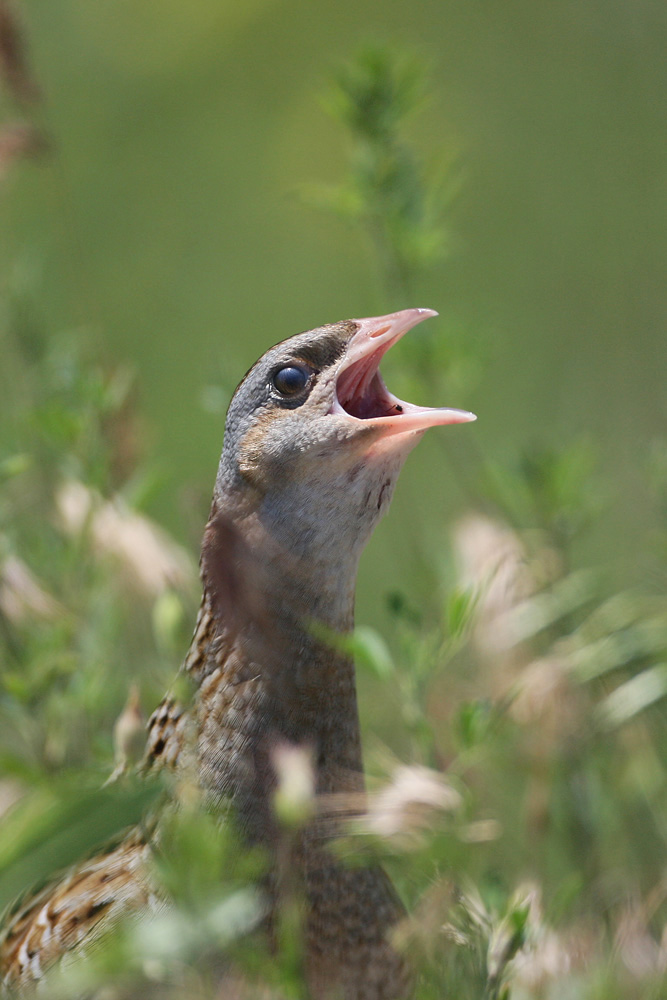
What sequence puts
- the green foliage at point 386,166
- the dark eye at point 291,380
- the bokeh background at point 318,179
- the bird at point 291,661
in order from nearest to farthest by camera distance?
the bird at point 291,661 → the dark eye at point 291,380 → the green foliage at point 386,166 → the bokeh background at point 318,179

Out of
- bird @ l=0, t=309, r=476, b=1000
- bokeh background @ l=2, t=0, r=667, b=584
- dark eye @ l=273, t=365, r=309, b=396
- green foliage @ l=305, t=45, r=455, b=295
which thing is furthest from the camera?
bokeh background @ l=2, t=0, r=667, b=584

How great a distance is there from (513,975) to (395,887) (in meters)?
0.19

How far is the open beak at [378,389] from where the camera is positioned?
77 cm

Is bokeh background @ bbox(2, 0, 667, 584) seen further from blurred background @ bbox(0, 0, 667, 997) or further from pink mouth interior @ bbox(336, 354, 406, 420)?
pink mouth interior @ bbox(336, 354, 406, 420)

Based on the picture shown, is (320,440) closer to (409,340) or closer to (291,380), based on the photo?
(291,380)

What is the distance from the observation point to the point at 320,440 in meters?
0.80

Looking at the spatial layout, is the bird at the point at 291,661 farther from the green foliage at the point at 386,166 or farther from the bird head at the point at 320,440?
the green foliage at the point at 386,166

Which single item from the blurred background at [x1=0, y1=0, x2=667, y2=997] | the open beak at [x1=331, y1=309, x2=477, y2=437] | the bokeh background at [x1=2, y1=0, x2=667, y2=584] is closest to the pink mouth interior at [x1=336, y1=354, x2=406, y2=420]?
the open beak at [x1=331, y1=309, x2=477, y2=437]

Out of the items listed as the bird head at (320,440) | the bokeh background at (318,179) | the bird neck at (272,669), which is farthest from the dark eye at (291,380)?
the bokeh background at (318,179)

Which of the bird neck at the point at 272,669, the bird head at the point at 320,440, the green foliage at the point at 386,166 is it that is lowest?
the bird neck at the point at 272,669

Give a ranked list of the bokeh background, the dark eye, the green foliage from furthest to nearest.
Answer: the bokeh background < the green foliage < the dark eye

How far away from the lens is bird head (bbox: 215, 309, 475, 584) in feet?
2.60

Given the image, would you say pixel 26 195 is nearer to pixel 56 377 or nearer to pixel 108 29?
pixel 108 29

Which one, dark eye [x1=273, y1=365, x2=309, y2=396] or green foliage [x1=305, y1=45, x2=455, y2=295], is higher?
green foliage [x1=305, y1=45, x2=455, y2=295]
